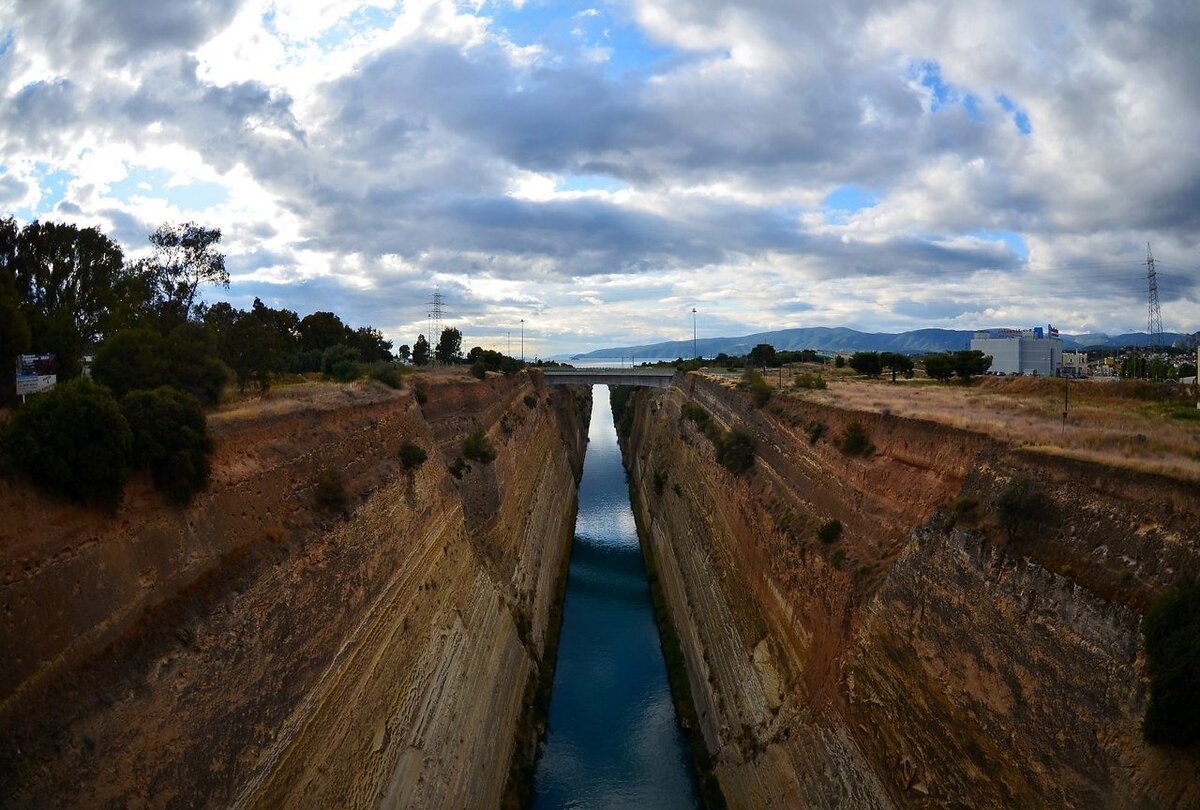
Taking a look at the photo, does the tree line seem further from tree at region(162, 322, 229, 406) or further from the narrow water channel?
the narrow water channel

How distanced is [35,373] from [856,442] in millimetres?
17359

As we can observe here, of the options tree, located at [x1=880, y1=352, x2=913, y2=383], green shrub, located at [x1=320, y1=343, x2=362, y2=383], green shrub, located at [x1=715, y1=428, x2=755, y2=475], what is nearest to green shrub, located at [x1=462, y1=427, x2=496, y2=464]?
green shrub, located at [x1=320, y1=343, x2=362, y2=383]

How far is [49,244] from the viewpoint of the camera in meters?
21.2

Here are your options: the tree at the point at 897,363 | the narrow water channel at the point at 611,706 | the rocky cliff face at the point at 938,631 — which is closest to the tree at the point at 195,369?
the narrow water channel at the point at 611,706

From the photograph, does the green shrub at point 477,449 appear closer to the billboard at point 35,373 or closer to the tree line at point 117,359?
the tree line at point 117,359

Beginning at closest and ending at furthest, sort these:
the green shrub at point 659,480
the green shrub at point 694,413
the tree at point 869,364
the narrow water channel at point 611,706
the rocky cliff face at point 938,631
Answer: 1. the rocky cliff face at point 938,631
2. the narrow water channel at point 611,706
3. the green shrub at point 694,413
4. the green shrub at point 659,480
5. the tree at point 869,364

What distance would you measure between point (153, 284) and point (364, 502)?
57.9 ft

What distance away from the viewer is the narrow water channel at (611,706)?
756 inches

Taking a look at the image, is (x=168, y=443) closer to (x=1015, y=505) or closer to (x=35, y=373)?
(x=35, y=373)

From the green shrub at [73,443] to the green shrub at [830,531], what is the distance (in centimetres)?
1341

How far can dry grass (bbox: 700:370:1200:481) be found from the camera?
1112 centimetres

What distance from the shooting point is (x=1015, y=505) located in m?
11.1

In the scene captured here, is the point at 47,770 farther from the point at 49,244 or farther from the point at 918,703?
the point at 49,244

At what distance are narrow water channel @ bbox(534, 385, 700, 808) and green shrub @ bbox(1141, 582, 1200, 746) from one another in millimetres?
13107
